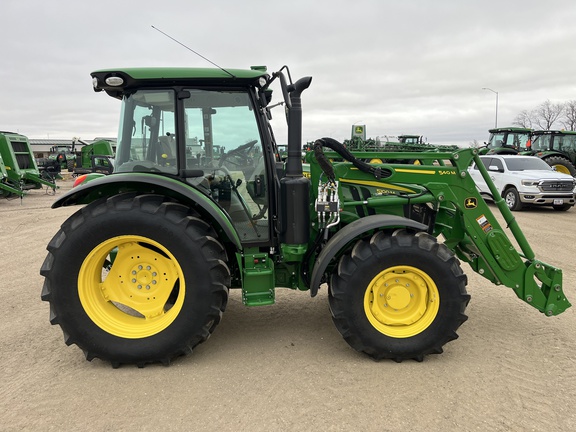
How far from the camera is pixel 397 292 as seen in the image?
338 centimetres

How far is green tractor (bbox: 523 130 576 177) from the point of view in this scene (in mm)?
16448

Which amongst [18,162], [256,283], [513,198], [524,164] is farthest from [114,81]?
[18,162]

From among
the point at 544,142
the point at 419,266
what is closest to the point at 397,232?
the point at 419,266

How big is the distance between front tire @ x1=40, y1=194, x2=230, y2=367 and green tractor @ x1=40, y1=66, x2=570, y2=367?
0.01 metres

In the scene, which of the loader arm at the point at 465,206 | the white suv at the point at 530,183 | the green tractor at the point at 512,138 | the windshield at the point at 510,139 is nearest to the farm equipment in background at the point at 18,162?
the loader arm at the point at 465,206

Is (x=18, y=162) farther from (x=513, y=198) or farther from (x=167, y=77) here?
(x=513, y=198)

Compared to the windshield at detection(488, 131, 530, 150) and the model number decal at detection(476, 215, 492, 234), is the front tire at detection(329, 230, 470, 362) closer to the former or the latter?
the model number decal at detection(476, 215, 492, 234)

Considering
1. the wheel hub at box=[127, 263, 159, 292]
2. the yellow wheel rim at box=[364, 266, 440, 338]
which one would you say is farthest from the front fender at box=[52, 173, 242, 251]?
the yellow wheel rim at box=[364, 266, 440, 338]

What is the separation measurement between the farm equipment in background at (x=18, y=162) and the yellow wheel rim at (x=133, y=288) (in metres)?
13.6

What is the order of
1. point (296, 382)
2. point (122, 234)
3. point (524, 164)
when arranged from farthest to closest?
point (524, 164) < point (122, 234) < point (296, 382)

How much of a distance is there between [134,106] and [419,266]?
2671mm

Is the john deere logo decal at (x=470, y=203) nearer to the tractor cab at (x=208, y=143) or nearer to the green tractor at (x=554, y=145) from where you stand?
the tractor cab at (x=208, y=143)

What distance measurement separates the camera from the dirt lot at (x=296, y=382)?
8.70 ft

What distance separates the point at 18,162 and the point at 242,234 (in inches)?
609
